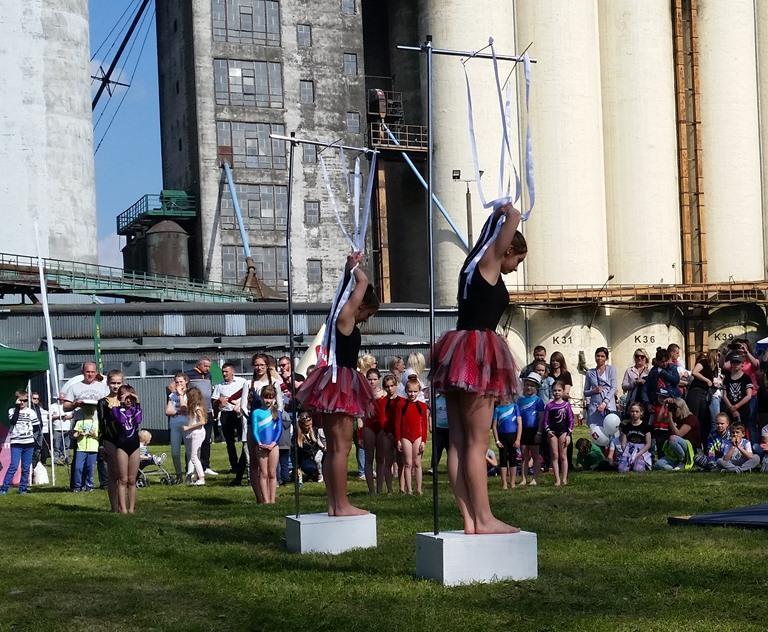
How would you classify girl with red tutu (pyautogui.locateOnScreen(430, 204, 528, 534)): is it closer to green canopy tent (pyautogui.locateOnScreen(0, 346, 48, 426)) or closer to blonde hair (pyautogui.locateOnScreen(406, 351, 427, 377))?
blonde hair (pyautogui.locateOnScreen(406, 351, 427, 377))

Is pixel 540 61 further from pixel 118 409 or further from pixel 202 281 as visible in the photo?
pixel 118 409

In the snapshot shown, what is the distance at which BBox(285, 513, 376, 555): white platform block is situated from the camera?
10.8 m

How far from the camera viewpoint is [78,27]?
198 ft

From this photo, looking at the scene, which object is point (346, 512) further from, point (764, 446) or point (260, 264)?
point (260, 264)

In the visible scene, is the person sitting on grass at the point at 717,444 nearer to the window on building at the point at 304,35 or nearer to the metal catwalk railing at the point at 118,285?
the metal catwalk railing at the point at 118,285

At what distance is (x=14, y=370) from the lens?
2067 cm

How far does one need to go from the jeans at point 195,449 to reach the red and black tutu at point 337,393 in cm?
968

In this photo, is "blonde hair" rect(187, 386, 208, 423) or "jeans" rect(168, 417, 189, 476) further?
"jeans" rect(168, 417, 189, 476)

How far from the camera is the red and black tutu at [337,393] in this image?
1084 cm

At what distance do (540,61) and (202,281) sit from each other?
18201 mm

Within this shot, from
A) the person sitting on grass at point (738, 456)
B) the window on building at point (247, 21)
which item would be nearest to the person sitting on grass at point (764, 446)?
the person sitting on grass at point (738, 456)

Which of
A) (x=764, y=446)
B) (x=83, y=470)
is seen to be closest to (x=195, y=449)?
(x=83, y=470)

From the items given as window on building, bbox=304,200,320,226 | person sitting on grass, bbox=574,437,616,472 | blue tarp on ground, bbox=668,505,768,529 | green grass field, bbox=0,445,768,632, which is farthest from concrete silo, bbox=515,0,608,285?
blue tarp on ground, bbox=668,505,768,529

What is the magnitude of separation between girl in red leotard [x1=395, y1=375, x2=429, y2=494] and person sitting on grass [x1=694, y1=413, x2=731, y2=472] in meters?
4.45
